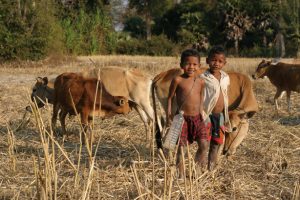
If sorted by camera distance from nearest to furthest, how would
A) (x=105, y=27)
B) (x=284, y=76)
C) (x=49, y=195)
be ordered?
1. (x=49, y=195)
2. (x=284, y=76)
3. (x=105, y=27)

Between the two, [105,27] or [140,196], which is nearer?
[140,196]

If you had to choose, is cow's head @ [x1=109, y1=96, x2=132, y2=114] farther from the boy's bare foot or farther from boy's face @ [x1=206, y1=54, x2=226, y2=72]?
boy's face @ [x1=206, y1=54, x2=226, y2=72]

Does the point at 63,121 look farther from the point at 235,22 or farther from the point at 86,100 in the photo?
the point at 235,22

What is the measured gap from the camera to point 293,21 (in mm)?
35969

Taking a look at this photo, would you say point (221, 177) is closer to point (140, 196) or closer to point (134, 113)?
point (140, 196)

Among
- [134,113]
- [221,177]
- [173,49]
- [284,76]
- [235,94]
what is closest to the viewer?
[221,177]

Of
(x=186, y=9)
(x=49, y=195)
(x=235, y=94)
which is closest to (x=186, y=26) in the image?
(x=186, y=9)

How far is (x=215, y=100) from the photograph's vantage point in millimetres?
5414

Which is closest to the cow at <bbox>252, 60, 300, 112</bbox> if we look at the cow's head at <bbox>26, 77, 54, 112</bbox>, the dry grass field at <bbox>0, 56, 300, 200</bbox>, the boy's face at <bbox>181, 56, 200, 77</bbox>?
the dry grass field at <bbox>0, 56, 300, 200</bbox>

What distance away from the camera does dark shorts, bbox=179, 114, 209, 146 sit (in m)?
5.20

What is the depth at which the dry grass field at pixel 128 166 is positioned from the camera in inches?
158

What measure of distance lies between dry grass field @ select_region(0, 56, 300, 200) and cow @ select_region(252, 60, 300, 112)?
1.76 m

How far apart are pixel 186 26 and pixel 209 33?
208cm

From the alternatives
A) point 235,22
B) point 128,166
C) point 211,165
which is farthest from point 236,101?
point 235,22
